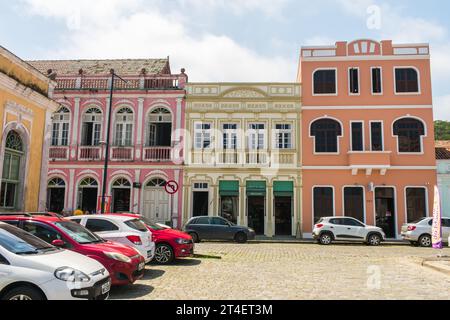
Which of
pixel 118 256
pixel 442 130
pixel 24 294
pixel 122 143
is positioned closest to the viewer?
pixel 24 294

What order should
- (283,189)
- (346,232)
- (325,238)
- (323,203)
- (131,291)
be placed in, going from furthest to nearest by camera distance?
(283,189) < (323,203) < (325,238) < (346,232) < (131,291)

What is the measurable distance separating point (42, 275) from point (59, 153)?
72.0ft

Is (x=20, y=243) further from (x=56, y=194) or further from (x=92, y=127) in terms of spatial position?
(x=92, y=127)

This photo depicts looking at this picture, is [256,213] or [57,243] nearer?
[57,243]

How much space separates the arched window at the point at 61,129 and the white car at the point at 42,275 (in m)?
21.0

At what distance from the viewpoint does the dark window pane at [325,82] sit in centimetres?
2664

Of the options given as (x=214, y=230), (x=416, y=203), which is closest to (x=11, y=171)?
(x=214, y=230)

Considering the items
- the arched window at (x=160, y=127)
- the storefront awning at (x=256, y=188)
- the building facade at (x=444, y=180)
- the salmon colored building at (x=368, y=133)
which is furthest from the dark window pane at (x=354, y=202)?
the arched window at (x=160, y=127)

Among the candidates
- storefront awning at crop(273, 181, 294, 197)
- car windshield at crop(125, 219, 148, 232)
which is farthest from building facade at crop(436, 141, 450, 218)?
car windshield at crop(125, 219, 148, 232)

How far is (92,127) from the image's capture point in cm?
2728

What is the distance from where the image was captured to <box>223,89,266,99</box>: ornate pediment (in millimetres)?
26797

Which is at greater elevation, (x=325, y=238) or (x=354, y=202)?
(x=354, y=202)

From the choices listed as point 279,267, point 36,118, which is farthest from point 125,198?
point 279,267

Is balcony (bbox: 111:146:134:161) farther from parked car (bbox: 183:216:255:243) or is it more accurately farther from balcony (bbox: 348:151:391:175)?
balcony (bbox: 348:151:391:175)
